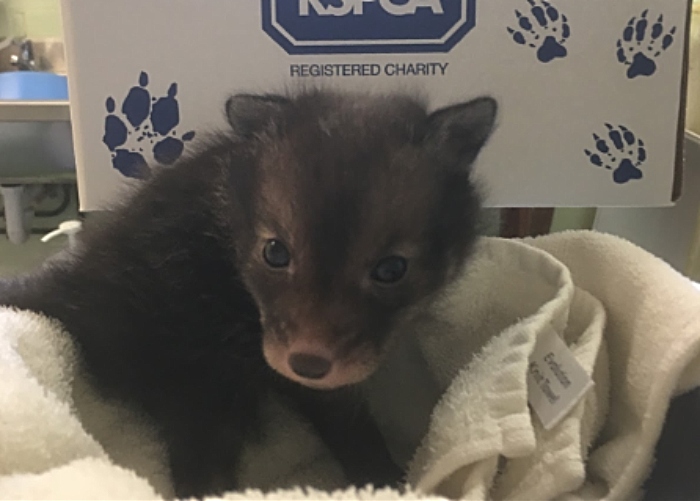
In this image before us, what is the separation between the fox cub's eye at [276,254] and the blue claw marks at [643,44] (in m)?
0.53

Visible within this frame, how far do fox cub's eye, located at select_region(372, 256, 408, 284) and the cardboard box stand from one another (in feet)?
0.89

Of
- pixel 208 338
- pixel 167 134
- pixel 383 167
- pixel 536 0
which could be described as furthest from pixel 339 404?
pixel 536 0

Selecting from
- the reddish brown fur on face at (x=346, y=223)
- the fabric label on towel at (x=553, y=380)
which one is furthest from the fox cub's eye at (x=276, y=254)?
the fabric label on towel at (x=553, y=380)

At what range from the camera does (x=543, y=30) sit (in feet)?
3.33

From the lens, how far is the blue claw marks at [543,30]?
3.31 feet

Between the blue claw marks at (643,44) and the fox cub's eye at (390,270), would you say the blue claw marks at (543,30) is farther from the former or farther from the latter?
the fox cub's eye at (390,270)

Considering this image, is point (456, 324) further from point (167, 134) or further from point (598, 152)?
Result: point (167, 134)

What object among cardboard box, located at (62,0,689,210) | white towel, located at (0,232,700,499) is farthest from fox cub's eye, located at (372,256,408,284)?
cardboard box, located at (62,0,689,210)

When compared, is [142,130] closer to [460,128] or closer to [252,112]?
[252,112]

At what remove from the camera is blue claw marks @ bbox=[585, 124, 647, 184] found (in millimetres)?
1048

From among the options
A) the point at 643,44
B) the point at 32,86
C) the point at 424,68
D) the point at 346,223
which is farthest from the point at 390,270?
the point at 32,86

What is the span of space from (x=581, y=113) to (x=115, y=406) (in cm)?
66

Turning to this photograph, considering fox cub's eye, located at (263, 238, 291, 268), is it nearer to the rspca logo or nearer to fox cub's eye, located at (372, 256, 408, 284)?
fox cub's eye, located at (372, 256, 408, 284)

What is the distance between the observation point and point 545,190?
3.48ft
